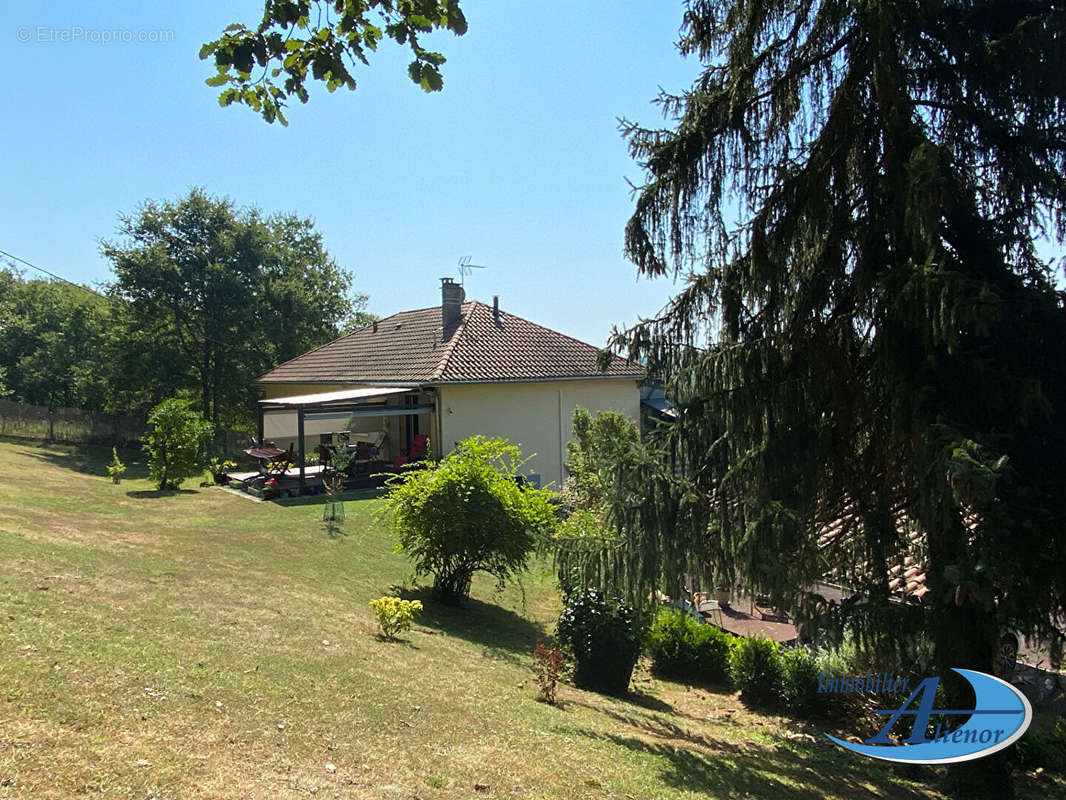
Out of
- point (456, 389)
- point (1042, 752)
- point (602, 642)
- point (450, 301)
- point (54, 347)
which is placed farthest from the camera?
point (54, 347)

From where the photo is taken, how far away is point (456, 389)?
22516mm

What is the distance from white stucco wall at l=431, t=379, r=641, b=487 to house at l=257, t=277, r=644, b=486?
0.03m

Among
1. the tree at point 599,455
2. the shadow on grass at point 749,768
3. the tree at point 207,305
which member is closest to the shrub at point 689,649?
the tree at point 599,455

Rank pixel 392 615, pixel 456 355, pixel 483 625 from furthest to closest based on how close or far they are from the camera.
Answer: pixel 456 355 < pixel 483 625 < pixel 392 615

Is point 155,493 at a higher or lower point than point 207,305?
lower

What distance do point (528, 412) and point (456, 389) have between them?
9.28 ft

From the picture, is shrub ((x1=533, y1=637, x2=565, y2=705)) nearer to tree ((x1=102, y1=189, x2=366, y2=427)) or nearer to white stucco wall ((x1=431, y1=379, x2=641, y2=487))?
white stucco wall ((x1=431, y1=379, x2=641, y2=487))

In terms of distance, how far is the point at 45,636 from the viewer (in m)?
5.73

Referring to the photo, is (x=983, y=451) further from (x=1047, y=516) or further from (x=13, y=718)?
Result: (x=13, y=718)

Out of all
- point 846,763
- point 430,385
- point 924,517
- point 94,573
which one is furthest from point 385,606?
point 430,385

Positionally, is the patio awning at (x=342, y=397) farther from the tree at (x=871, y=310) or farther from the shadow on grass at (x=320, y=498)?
the tree at (x=871, y=310)

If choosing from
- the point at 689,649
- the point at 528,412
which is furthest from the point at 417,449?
the point at 689,649

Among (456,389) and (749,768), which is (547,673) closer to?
(749,768)

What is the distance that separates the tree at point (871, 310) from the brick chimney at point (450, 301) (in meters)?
20.0
